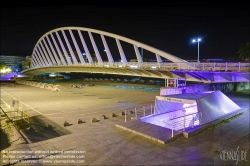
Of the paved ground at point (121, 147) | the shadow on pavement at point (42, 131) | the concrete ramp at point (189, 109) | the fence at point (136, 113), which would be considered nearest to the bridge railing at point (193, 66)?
the concrete ramp at point (189, 109)

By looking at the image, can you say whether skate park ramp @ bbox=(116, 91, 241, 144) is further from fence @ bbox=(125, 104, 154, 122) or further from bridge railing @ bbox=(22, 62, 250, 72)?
bridge railing @ bbox=(22, 62, 250, 72)

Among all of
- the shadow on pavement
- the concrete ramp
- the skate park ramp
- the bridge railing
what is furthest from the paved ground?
the bridge railing

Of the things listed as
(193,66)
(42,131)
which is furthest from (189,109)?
(42,131)

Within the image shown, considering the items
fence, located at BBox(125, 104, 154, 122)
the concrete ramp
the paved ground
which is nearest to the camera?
the paved ground

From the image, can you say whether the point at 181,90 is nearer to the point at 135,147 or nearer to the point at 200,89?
the point at 200,89

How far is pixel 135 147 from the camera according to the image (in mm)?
10008

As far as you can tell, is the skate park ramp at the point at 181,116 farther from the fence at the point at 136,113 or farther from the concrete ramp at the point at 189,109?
the fence at the point at 136,113

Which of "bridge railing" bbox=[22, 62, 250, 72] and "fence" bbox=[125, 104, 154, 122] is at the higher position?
"bridge railing" bbox=[22, 62, 250, 72]

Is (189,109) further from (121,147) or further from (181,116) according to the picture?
(121,147)

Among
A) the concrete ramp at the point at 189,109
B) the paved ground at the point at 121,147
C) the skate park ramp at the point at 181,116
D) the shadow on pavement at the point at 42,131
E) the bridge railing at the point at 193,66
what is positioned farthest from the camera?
the bridge railing at the point at 193,66

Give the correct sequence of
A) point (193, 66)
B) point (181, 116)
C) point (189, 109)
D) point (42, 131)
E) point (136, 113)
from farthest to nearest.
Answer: point (193, 66)
point (136, 113)
point (189, 109)
point (42, 131)
point (181, 116)

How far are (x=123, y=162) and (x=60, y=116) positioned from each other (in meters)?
11.0

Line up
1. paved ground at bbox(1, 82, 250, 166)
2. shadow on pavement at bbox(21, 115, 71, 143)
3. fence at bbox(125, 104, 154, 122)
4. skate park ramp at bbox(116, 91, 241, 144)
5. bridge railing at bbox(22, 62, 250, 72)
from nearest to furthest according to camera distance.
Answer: paved ground at bbox(1, 82, 250, 166) → skate park ramp at bbox(116, 91, 241, 144) → shadow on pavement at bbox(21, 115, 71, 143) → fence at bbox(125, 104, 154, 122) → bridge railing at bbox(22, 62, 250, 72)

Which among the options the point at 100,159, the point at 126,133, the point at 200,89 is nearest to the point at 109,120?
the point at 126,133
